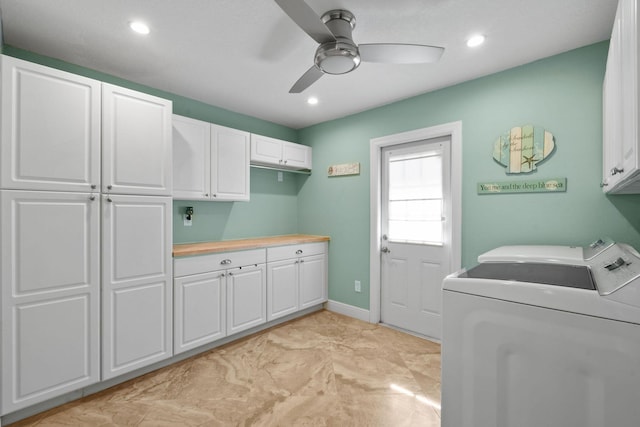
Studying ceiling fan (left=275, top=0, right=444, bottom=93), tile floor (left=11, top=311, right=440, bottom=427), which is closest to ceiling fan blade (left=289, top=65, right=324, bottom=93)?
ceiling fan (left=275, top=0, right=444, bottom=93)

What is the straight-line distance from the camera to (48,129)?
181 centimetres

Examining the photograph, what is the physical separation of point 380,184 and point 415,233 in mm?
689

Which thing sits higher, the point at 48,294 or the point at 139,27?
the point at 139,27

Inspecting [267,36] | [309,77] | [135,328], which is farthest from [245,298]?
[267,36]

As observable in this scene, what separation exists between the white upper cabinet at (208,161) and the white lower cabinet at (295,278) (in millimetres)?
800

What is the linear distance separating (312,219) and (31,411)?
9.80ft

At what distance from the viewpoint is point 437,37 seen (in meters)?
1.97

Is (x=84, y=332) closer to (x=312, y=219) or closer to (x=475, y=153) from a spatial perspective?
(x=312, y=219)

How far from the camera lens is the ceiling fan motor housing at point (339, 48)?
5.30 feet

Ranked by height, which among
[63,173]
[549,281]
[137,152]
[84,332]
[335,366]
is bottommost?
[335,366]

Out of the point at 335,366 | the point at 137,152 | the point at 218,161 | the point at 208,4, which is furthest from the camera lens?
the point at 218,161

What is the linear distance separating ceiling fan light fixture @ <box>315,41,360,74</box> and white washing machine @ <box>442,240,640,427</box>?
1.32 m

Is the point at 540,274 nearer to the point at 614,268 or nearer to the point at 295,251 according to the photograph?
the point at 614,268

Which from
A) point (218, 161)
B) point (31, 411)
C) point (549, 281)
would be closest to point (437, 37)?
point (549, 281)
